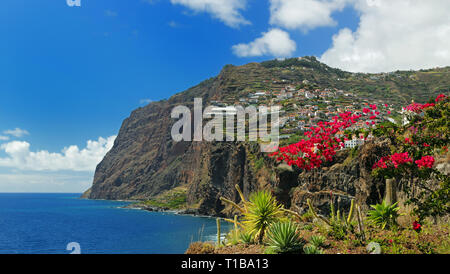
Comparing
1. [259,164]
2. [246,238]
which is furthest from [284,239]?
[259,164]

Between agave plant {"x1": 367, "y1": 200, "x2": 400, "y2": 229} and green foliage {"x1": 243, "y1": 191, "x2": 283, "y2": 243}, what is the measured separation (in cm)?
328

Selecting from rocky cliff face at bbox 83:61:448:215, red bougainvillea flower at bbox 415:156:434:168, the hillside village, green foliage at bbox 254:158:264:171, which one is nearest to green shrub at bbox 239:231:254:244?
rocky cliff face at bbox 83:61:448:215

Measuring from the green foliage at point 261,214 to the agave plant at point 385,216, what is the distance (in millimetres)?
3275

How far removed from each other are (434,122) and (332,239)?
423cm

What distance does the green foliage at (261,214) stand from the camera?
877cm

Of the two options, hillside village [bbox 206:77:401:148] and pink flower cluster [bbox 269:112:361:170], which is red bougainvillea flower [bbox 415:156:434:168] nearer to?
pink flower cluster [bbox 269:112:361:170]

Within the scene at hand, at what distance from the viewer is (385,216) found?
30.8 ft

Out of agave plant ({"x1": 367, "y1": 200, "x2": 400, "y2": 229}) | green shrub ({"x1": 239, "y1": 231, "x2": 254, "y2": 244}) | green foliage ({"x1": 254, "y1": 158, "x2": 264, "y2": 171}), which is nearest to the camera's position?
green shrub ({"x1": 239, "y1": 231, "x2": 254, "y2": 244})

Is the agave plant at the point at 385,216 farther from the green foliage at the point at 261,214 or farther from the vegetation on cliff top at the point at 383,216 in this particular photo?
the green foliage at the point at 261,214

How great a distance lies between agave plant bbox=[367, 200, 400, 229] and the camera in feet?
30.4

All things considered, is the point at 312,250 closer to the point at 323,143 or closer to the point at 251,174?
the point at 323,143

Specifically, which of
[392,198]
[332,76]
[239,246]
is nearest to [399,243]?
[392,198]

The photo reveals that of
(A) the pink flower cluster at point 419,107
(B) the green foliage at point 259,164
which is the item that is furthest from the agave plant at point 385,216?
(B) the green foliage at point 259,164

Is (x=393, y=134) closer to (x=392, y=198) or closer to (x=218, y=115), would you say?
(x=392, y=198)
